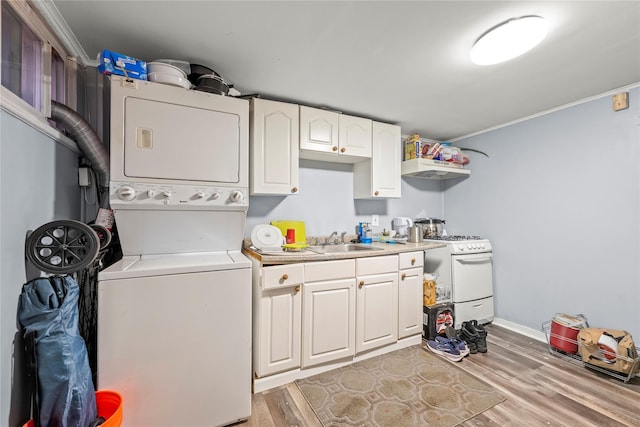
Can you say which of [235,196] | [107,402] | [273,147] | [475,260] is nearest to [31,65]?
[235,196]

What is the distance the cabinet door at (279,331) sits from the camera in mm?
1703

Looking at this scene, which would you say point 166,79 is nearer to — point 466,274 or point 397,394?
point 397,394

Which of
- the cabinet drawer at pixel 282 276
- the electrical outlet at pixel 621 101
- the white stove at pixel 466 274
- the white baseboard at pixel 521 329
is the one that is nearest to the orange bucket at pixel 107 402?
the cabinet drawer at pixel 282 276

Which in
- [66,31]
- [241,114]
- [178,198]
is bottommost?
[178,198]

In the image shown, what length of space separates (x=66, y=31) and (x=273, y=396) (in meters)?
2.48

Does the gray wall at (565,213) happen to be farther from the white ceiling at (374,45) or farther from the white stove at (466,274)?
the white ceiling at (374,45)

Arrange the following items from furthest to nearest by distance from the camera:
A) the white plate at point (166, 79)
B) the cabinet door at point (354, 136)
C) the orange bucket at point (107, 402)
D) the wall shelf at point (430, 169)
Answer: the wall shelf at point (430, 169) < the cabinet door at point (354, 136) < the white plate at point (166, 79) < the orange bucket at point (107, 402)

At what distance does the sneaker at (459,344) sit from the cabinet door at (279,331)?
4.50ft

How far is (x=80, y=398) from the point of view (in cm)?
→ 101

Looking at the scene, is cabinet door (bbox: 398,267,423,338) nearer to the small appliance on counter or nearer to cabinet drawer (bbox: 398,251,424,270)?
cabinet drawer (bbox: 398,251,424,270)

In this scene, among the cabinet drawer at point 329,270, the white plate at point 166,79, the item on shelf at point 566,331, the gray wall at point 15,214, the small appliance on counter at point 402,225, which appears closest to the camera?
the gray wall at point 15,214

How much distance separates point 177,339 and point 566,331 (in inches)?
116

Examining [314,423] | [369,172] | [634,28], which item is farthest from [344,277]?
[634,28]

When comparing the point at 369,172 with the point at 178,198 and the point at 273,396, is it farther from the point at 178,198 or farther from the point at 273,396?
the point at 273,396
